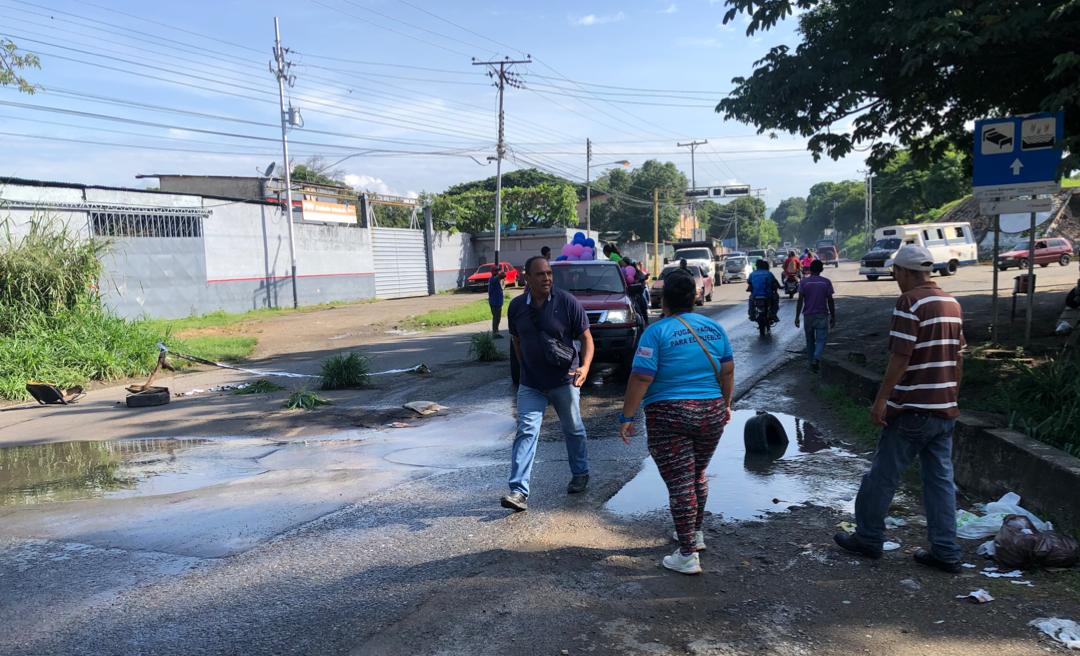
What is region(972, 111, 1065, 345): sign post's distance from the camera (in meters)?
7.93

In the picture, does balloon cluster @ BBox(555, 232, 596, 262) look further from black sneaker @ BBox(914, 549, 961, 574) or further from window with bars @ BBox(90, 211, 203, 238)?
window with bars @ BBox(90, 211, 203, 238)

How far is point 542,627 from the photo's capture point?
361cm

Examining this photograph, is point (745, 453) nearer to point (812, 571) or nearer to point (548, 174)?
A: point (812, 571)

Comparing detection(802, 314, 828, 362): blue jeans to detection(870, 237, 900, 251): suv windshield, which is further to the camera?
detection(870, 237, 900, 251): suv windshield

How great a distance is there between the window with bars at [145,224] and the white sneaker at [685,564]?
2451 centimetres

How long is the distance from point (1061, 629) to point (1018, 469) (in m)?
1.84

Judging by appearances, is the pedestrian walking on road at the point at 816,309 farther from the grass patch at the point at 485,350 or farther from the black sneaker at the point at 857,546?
the black sneaker at the point at 857,546

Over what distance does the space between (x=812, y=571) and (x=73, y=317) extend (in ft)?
46.7

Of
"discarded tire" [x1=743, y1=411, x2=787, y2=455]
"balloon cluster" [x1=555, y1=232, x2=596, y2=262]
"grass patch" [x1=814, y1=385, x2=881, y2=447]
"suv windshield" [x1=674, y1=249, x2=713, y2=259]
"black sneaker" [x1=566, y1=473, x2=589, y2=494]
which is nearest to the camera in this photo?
"black sneaker" [x1=566, y1=473, x2=589, y2=494]

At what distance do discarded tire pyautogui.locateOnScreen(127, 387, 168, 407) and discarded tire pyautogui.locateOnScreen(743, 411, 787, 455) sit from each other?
847 cm

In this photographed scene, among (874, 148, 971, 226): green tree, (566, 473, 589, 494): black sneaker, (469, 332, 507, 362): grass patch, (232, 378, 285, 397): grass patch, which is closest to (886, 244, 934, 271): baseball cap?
(566, 473, 589, 494): black sneaker

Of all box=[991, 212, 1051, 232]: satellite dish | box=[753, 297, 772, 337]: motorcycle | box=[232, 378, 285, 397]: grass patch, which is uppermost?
box=[991, 212, 1051, 232]: satellite dish

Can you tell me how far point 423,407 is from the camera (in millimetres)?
9531

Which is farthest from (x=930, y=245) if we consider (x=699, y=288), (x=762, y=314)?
(x=762, y=314)
